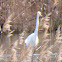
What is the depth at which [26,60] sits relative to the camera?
0.98 meters

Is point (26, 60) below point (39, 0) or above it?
below

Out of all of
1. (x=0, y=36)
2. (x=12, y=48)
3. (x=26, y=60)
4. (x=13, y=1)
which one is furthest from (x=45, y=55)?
(x=0, y=36)

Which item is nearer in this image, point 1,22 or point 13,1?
point 13,1

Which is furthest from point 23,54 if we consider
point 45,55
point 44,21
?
point 44,21

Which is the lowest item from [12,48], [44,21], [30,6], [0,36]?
[0,36]

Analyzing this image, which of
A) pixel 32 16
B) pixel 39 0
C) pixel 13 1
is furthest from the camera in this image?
pixel 32 16

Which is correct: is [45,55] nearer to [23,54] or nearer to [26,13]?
[23,54]

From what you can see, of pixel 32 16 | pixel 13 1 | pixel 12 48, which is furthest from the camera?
pixel 32 16

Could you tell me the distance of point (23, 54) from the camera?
3.29ft

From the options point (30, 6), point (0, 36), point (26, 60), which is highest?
point (30, 6)

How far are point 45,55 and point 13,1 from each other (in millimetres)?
2442

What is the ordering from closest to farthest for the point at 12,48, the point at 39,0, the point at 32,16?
1. the point at 12,48
2. the point at 39,0
3. the point at 32,16

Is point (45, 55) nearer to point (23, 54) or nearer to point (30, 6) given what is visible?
point (23, 54)

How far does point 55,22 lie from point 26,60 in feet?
9.56
